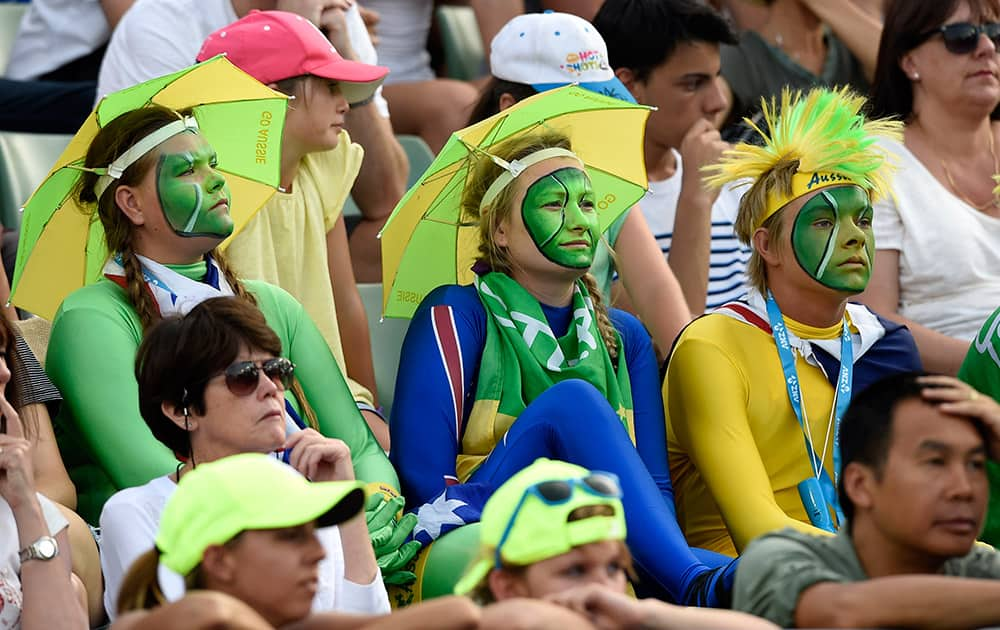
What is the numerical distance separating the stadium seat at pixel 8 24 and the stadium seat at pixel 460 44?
5.16 ft

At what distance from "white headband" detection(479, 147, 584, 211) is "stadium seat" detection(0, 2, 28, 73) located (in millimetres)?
2416

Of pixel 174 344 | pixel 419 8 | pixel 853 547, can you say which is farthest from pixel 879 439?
pixel 419 8

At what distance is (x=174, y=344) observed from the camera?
3.32 m

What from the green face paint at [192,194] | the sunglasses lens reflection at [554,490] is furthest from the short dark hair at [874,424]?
the green face paint at [192,194]

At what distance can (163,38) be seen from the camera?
202 inches

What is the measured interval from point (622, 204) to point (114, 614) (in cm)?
201

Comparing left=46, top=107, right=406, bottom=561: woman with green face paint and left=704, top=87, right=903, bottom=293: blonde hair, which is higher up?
left=704, top=87, right=903, bottom=293: blonde hair

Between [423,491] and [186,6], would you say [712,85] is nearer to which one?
[186,6]

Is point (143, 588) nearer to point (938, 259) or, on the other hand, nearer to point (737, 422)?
point (737, 422)

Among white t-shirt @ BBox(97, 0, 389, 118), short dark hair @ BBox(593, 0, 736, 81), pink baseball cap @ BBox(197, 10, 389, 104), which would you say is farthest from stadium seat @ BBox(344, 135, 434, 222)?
pink baseball cap @ BBox(197, 10, 389, 104)

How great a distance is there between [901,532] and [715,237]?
2.69 metres

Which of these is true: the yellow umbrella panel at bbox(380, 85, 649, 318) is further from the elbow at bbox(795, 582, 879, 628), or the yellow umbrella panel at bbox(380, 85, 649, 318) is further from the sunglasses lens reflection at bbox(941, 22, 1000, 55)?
the elbow at bbox(795, 582, 879, 628)

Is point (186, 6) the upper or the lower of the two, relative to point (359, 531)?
upper

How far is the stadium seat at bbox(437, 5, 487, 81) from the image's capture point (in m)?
6.71
